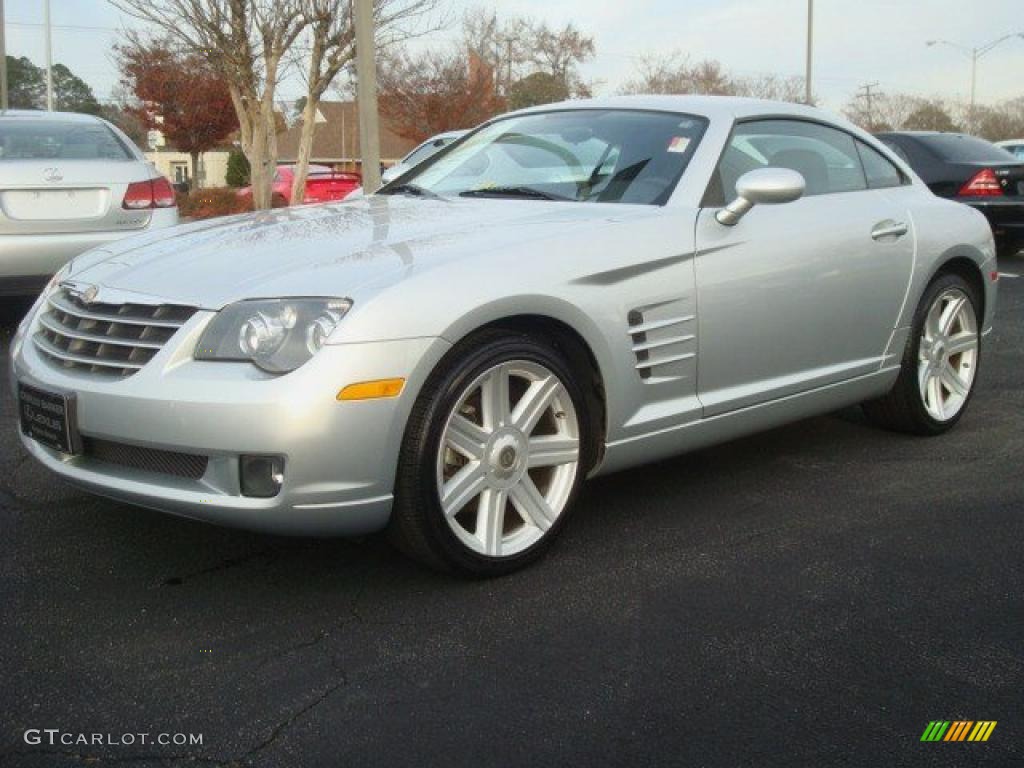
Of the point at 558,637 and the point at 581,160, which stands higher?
the point at 581,160

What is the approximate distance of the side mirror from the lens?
3766mm

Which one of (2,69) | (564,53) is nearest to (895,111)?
(564,53)

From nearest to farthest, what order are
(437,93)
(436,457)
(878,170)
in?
(436,457), (878,170), (437,93)

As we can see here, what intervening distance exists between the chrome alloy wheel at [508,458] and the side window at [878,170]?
2.10 meters

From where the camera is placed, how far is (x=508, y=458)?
Result: 334 cm

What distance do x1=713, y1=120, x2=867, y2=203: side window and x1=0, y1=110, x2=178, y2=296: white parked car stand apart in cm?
422

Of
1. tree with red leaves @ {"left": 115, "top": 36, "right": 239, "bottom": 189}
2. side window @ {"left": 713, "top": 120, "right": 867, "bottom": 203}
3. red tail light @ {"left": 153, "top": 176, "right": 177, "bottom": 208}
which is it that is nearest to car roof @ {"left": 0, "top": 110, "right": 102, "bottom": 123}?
red tail light @ {"left": 153, "top": 176, "right": 177, "bottom": 208}

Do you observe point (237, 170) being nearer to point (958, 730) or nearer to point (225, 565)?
point (225, 565)

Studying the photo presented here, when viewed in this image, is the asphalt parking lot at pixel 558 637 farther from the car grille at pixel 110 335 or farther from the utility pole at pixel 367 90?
the utility pole at pixel 367 90

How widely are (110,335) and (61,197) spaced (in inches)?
166

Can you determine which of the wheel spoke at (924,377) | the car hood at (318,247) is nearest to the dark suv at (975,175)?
the wheel spoke at (924,377)

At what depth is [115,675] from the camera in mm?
2740

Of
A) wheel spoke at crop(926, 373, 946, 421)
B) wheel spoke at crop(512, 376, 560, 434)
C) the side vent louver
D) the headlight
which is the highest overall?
the headlight

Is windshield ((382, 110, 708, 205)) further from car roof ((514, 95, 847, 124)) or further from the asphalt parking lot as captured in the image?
the asphalt parking lot
